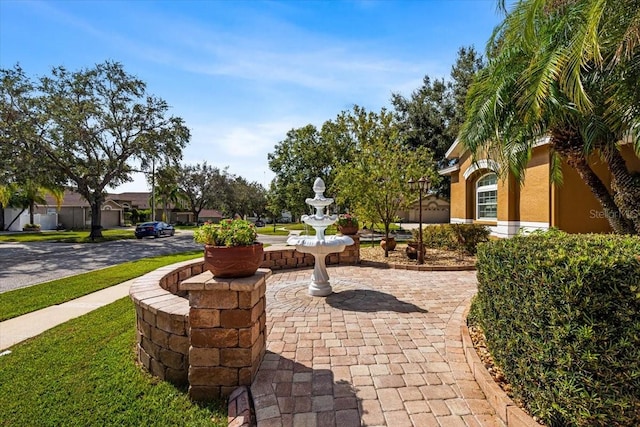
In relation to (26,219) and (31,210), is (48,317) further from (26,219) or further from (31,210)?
(26,219)

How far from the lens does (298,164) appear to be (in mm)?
25000

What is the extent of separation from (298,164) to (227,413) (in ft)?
75.1

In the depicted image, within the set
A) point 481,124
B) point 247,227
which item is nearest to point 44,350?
point 247,227

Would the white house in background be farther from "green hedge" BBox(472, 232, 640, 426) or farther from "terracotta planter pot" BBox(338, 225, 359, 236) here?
"green hedge" BBox(472, 232, 640, 426)

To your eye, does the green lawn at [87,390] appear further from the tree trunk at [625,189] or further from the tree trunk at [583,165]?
the tree trunk at [625,189]

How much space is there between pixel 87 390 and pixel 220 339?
1.58 m

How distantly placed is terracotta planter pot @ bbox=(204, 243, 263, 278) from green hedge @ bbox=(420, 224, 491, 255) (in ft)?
30.9

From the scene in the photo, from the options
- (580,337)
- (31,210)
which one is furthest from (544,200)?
(31,210)

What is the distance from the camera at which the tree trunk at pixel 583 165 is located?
7.17 meters

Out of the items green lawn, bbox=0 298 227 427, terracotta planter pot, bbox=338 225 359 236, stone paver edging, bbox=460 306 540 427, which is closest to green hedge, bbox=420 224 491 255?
terracotta planter pot, bbox=338 225 359 236

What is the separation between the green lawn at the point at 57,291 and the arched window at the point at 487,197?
563 inches

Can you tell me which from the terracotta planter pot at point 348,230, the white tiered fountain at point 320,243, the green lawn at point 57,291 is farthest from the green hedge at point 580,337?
the green lawn at point 57,291

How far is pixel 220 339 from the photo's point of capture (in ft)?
10.2

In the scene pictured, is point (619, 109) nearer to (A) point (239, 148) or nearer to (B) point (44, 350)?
(B) point (44, 350)
